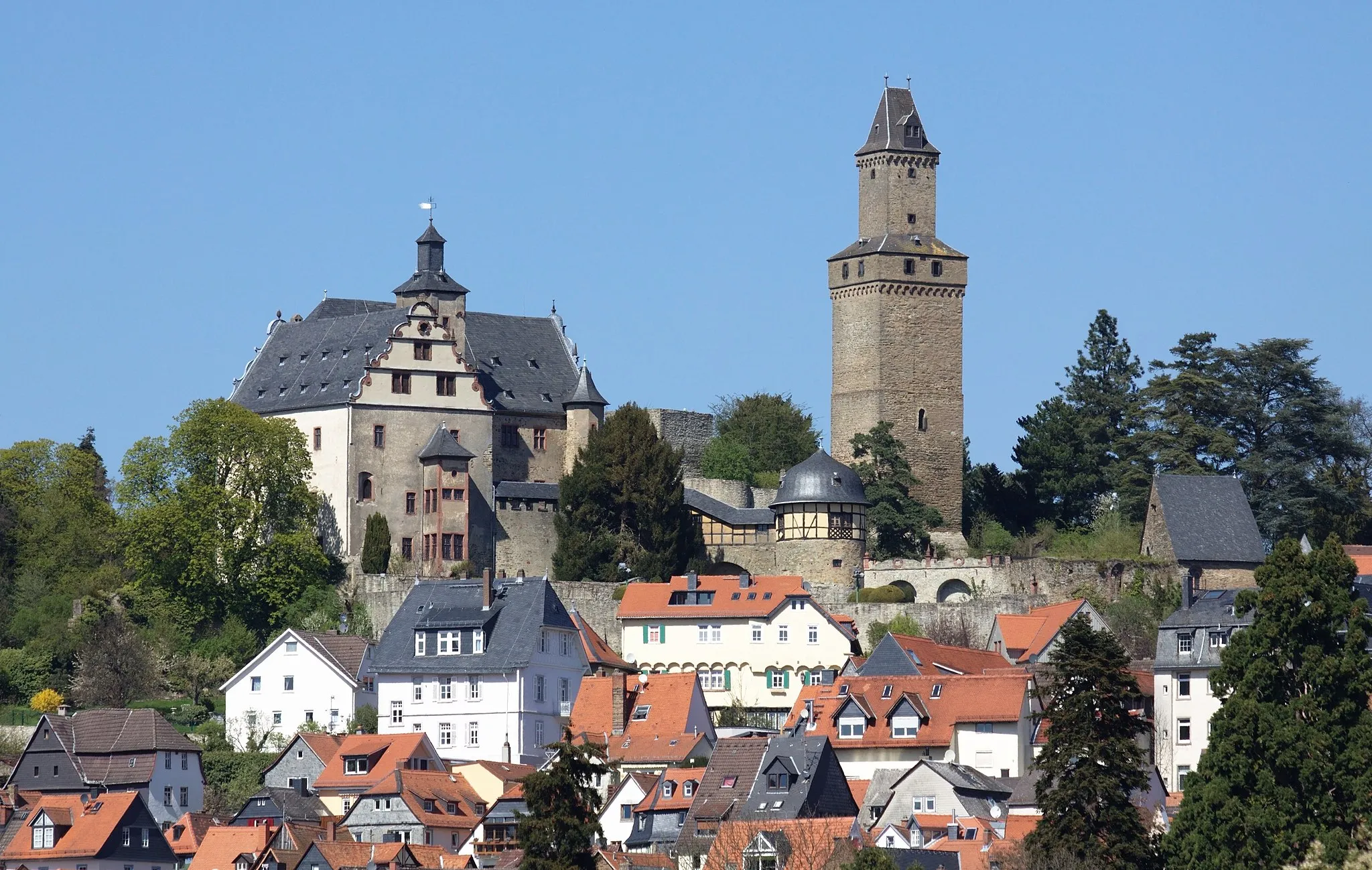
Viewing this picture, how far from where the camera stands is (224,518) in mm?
89500

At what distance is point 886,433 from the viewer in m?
93.9

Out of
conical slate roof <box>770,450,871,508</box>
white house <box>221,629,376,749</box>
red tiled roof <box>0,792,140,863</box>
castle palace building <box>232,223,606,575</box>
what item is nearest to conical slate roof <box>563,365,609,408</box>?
castle palace building <box>232,223,606,575</box>

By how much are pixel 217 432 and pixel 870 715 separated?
23350 mm

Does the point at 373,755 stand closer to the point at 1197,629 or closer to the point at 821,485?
the point at 1197,629

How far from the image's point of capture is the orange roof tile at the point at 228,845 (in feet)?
235

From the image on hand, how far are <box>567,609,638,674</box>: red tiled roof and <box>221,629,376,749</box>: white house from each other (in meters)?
5.11

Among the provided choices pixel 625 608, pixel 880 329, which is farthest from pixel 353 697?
pixel 880 329

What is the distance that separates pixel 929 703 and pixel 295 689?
1670cm

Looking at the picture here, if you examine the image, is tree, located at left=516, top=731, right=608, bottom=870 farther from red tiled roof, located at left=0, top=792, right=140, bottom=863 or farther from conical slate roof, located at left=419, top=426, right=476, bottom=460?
conical slate roof, located at left=419, top=426, right=476, bottom=460

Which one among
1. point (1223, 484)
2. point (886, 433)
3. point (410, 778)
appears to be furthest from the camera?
point (886, 433)

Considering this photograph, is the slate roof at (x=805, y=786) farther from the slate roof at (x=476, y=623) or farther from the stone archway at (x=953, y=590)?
the stone archway at (x=953, y=590)

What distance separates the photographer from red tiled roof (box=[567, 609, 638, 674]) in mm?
82500

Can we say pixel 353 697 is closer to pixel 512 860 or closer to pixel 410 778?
pixel 410 778

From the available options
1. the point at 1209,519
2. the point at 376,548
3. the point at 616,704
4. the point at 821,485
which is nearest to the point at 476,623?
the point at 616,704
